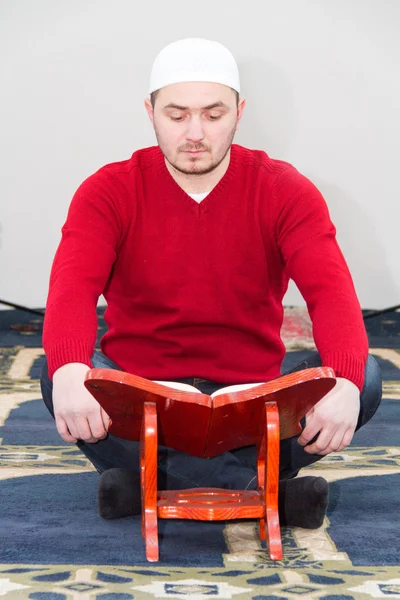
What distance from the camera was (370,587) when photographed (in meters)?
1.25

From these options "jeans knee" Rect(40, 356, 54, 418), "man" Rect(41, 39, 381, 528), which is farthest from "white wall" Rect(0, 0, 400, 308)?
"jeans knee" Rect(40, 356, 54, 418)

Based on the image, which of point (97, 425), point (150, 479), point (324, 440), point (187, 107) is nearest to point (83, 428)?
point (97, 425)

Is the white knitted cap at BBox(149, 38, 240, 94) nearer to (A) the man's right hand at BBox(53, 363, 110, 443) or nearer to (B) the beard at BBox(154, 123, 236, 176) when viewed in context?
(B) the beard at BBox(154, 123, 236, 176)

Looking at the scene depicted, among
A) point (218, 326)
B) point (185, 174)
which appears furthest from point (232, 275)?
point (185, 174)

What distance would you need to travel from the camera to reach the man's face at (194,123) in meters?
1.60

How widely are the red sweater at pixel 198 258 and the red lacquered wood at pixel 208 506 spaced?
0.95 ft

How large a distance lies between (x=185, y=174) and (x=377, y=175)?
2.53m

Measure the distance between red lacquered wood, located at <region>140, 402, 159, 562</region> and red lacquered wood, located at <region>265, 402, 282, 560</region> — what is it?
0.55 feet

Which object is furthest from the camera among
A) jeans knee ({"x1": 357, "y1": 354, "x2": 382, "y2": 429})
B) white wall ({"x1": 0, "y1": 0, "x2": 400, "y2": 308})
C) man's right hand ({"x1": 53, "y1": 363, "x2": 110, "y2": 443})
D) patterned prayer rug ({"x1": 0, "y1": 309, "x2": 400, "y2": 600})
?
white wall ({"x1": 0, "y1": 0, "x2": 400, "y2": 308})

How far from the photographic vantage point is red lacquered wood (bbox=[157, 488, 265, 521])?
4.47 feet

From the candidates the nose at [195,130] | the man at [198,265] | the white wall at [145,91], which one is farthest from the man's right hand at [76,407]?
the white wall at [145,91]

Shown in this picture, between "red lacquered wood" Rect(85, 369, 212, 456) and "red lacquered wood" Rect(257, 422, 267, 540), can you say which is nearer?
"red lacquered wood" Rect(85, 369, 212, 456)

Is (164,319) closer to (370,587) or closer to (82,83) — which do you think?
(370,587)

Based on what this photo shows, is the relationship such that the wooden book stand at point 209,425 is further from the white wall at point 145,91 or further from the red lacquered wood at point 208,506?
the white wall at point 145,91
